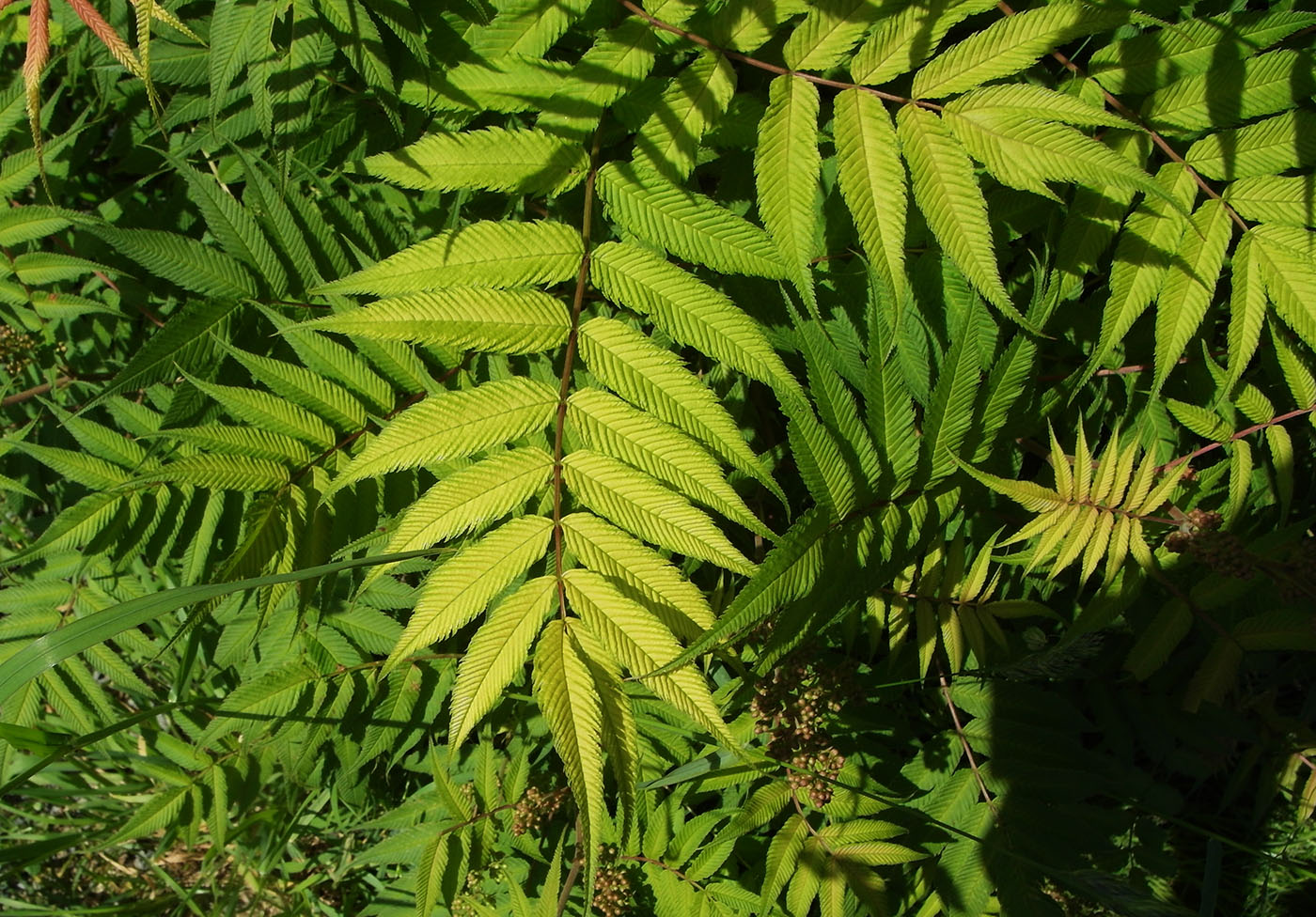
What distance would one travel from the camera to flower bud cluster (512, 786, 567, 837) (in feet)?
8.27

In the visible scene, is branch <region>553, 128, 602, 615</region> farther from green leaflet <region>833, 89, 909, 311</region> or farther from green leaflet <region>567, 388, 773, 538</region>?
green leaflet <region>833, 89, 909, 311</region>

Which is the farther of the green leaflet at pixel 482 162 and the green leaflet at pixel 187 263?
the green leaflet at pixel 187 263

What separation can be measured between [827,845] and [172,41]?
2.77m

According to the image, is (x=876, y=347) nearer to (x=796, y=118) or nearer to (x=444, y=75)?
(x=796, y=118)

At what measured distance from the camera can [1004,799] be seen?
223 cm

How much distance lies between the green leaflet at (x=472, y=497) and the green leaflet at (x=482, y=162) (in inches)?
23.2

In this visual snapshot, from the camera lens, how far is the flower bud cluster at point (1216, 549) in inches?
80.7

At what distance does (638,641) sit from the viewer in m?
1.52

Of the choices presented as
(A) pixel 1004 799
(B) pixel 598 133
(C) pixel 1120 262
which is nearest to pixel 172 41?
(B) pixel 598 133

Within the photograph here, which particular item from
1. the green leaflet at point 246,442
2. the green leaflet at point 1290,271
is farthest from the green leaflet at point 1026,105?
the green leaflet at point 246,442

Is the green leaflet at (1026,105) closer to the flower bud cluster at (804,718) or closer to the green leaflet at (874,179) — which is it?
the green leaflet at (874,179)

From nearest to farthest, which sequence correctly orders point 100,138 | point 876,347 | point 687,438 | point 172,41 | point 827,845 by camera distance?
point 687,438, point 876,347, point 827,845, point 172,41, point 100,138

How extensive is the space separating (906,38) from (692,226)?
540mm

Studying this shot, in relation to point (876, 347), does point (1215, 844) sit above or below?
below
